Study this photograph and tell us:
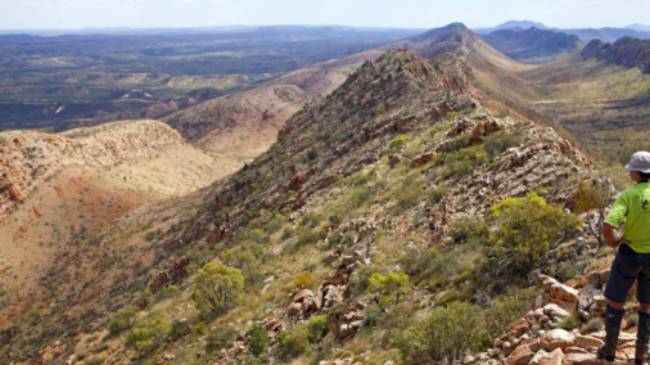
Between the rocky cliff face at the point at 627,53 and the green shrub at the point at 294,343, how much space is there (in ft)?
458

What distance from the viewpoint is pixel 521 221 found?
1069 centimetres

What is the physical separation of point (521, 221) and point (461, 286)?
2.06m

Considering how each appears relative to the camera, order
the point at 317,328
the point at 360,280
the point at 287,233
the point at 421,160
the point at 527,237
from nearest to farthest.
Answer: the point at 527,237 → the point at 317,328 → the point at 360,280 → the point at 287,233 → the point at 421,160

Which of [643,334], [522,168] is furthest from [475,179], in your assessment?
[643,334]

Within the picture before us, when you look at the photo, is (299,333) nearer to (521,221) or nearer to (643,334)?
(521,221)

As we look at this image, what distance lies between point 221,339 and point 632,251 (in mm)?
12326

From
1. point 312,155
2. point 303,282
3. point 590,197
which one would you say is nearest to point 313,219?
point 303,282

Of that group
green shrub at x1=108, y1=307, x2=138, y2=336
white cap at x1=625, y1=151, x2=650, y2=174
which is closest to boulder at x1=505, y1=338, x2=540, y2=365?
white cap at x1=625, y1=151, x2=650, y2=174

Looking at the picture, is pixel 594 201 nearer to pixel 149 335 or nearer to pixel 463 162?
pixel 463 162

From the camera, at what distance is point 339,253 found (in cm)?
1777

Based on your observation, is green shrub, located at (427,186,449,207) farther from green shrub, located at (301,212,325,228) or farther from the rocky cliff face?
the rocky cliff face

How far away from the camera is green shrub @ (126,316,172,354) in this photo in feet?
58.5

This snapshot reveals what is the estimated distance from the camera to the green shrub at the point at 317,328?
40.7 feet

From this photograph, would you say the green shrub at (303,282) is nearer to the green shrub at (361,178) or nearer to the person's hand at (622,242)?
the green shrub at (361,178)
